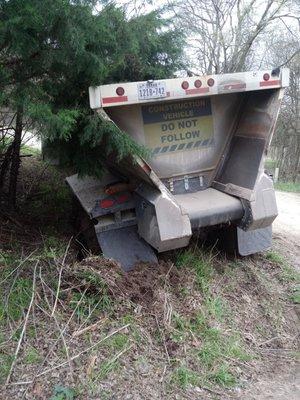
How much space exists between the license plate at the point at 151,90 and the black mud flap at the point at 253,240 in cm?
177

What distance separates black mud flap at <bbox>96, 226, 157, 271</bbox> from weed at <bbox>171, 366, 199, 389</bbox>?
127 centimetres

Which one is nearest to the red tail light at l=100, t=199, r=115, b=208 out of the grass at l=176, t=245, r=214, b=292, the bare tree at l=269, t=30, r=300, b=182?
the grass at l=176, t=245, r=214, b=292

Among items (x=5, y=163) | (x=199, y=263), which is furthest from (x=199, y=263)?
(x=5, y=163)

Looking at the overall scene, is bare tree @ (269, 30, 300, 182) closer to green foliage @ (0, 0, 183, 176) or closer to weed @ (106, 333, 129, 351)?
green foliage @ (0, 0, 183, 176)

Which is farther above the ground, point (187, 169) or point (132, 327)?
point (187, 169)

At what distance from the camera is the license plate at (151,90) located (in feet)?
13.4

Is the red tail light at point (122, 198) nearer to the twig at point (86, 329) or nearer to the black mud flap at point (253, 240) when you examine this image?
the black mud flap at point (253, 240)

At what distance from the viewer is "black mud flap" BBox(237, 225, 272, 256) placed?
16.9 feet

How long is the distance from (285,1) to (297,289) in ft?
39.3

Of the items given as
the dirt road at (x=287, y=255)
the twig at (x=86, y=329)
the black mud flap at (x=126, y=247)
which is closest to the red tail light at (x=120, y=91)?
the black mud flap at (x=126, y=247)

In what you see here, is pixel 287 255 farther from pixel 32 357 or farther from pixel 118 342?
pixel 32 357

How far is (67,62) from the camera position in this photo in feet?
12.0

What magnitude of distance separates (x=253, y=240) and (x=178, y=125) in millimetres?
1522

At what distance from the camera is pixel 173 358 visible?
11.6 ft
